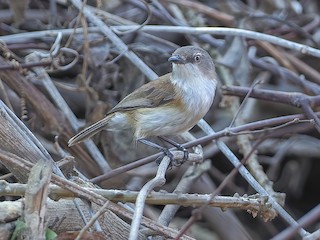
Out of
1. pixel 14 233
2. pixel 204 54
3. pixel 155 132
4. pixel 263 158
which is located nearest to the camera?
pixel 14 233

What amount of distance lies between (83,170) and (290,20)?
2.61 m

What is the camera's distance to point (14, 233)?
8.61ft

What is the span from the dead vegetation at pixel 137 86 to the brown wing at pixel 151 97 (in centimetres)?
19

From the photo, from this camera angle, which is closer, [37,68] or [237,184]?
[37,68]

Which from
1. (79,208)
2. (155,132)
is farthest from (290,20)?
(79,208)

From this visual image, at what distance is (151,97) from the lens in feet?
14.1

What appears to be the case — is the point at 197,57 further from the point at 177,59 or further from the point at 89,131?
the point at 89,131

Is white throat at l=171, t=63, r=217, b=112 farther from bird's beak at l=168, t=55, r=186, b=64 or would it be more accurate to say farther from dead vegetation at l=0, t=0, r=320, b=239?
dead vegetation at l=0, t=0, r=320, b=239

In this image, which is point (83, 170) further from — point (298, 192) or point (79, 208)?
point (298, 192)

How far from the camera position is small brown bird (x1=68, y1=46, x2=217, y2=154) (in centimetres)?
414

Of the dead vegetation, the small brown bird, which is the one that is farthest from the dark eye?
the dead vegetation

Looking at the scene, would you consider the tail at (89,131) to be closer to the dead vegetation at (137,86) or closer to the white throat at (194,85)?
the dead vegetation at (137,86)

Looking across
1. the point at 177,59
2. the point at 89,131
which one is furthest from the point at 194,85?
the point at 89,131

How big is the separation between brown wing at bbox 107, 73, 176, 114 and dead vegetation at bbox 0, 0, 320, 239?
19 centimetres
